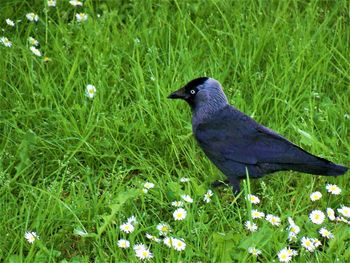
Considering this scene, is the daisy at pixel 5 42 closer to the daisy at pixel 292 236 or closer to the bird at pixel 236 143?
the bird at pixel 236 143

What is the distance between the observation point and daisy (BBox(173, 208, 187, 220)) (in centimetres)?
440

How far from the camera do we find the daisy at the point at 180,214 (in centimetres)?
440

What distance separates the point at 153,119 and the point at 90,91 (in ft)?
1.64

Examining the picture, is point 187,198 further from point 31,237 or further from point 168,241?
point 31,237

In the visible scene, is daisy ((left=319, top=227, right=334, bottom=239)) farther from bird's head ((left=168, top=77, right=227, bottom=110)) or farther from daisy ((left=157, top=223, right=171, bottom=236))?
bird's head ((left=168, top=77, right=227, bottom=110))

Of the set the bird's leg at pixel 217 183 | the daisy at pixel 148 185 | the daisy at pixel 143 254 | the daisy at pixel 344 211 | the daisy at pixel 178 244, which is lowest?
the bird's leg at pixel 217 183

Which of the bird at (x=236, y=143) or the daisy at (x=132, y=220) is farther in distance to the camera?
the bird at (x=236, y=143)

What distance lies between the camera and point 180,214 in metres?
4.42

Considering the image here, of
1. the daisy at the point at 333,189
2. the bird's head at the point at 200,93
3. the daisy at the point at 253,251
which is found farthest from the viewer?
the bird's head at the point at 200,93

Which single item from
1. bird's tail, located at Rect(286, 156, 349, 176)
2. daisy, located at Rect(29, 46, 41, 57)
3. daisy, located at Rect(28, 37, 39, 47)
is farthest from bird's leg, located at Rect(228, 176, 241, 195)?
daisy, located at Rect(28, 37, 39, 47)

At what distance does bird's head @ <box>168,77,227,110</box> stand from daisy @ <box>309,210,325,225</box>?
94 cm

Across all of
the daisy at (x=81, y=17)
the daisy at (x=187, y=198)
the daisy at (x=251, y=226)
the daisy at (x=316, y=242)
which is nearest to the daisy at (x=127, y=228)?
the daisy at (x=187, y=198)

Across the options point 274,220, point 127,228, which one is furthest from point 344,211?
point 127,228

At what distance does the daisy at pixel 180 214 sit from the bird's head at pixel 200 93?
0.85 m
